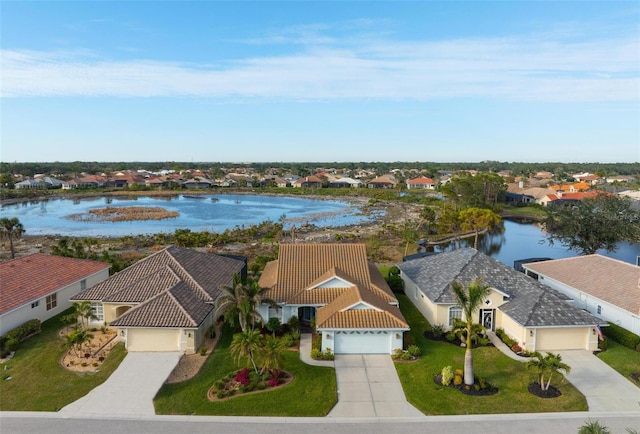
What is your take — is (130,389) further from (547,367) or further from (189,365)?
(547,367)

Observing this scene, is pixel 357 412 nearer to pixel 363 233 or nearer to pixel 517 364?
pixel 517 364

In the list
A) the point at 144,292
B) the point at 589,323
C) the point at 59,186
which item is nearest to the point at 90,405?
the point at 144,292

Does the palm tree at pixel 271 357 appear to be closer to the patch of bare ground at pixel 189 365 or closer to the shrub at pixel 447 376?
the patch of bare ground at pixel 189 365

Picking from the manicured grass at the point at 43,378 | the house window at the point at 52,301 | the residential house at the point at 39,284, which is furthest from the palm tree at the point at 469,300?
the house window at the point at 52,301

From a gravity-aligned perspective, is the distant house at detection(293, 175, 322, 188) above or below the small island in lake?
above

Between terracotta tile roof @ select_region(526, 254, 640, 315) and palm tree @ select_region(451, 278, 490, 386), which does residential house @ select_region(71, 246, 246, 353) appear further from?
terracotta tile roof @ select_region(526, 254, 640, 315)

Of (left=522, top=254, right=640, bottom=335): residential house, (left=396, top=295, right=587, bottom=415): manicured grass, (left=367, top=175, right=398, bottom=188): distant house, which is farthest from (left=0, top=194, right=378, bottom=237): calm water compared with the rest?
(left=396, top=295, right=587, bottom=415): manicured grass
